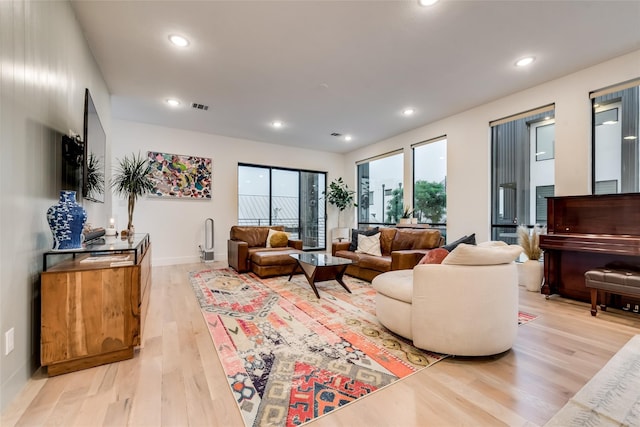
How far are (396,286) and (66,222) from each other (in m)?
2.50

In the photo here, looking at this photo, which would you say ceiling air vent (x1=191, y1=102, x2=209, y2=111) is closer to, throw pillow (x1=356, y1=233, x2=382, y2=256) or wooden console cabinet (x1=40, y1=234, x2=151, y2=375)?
wooden console cabinet (x1=40, y1=234, x2=151, y2=375)

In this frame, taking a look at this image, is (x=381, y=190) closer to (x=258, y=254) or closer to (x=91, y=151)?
(x=258, y=254)

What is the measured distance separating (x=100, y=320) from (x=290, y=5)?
2.86 m

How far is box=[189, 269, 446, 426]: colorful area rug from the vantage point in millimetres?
1469

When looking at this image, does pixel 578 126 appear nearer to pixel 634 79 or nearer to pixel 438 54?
pixel 634 79

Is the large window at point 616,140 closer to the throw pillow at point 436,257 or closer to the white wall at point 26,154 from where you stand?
the throw pillow at point 436,257

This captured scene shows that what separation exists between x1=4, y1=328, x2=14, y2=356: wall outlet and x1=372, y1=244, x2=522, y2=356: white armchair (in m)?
2.45

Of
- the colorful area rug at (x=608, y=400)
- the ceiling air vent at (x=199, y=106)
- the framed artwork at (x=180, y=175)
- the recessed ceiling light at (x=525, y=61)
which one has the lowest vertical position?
the colorful area rug at (x=608, y=400)

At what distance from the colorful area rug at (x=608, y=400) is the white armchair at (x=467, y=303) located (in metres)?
0.48

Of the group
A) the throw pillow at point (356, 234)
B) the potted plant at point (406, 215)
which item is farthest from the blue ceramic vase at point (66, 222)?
the potted plant at point (406, 215)

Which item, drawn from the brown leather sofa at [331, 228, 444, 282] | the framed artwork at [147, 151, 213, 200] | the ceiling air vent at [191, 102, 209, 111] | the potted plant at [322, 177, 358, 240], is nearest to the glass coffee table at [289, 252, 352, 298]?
the brown leather sofa at [331, 228, 444, 282]

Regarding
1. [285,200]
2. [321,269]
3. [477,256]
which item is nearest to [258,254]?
[321,269]

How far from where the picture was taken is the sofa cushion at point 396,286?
2129 mm

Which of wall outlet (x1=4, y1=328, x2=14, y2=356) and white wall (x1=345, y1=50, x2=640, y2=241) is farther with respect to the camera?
white wall (x1=345, y1=50, x2=640, y2=241)
